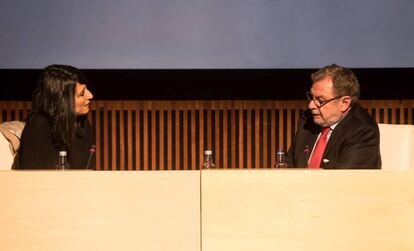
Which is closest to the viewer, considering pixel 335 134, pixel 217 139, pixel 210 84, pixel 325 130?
pixel 335 134

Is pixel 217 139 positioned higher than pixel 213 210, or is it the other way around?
pixel 217 139

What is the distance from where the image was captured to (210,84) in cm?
402

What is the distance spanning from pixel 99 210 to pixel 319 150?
1725 millimetres

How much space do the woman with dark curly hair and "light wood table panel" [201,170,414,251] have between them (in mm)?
1543

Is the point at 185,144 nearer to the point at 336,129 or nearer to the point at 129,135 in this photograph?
the point at 129,135

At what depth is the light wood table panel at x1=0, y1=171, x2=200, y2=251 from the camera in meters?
1.28

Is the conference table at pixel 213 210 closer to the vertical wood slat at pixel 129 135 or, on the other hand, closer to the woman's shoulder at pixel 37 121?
the woman's shoulder at pixel 37 121

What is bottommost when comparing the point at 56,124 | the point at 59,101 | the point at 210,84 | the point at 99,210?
the point at 99,210

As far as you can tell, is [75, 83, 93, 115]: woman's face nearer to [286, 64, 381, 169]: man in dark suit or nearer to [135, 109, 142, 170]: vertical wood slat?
[286, 64, 381, 169]: man in dark suit

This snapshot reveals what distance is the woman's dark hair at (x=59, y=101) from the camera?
9.15 feet

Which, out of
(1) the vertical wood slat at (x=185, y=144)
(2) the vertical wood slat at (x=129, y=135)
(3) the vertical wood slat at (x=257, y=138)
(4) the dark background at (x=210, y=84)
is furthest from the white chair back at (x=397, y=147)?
(2) the vertical wood slat at (x=129, y=135)

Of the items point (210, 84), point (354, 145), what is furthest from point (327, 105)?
point (210, 84)

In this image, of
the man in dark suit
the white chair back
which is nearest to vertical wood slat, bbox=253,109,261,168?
the man in dark suit
